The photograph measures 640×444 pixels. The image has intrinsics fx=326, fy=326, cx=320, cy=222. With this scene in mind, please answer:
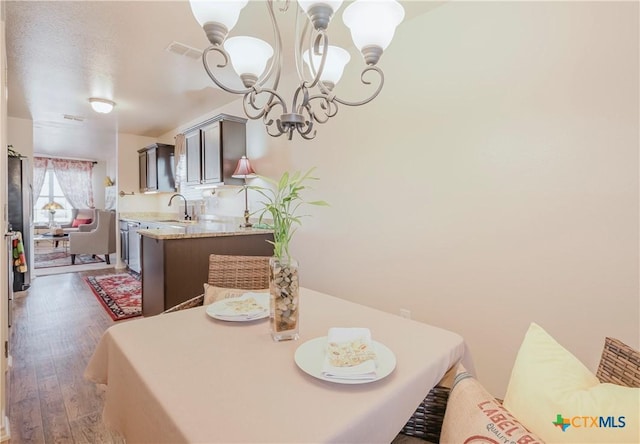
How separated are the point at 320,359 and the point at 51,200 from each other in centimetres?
1123

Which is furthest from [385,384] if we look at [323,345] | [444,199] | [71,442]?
[71,442]

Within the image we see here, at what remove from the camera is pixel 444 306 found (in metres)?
2.14

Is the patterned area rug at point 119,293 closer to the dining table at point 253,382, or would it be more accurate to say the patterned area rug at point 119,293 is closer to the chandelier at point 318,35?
the dining table at point 253,382

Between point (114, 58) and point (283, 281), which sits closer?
point (283, 281)

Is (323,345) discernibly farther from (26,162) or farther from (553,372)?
(26,162)

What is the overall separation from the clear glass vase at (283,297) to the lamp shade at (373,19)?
0.92 m

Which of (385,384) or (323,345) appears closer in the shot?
(385,384)

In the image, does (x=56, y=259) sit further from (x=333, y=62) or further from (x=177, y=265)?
(x=333, y=62)

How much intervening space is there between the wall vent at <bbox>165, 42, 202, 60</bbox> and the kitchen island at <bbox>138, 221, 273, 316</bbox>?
4.91ft

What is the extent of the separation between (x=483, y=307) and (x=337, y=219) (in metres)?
1.32

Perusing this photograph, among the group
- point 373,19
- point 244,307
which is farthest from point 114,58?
point 244,307

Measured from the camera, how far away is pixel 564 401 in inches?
26.9

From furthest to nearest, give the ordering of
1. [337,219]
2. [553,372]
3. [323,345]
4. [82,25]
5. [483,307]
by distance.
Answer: [337,219] → [82,25] → [483,307] → [323,345] → [553,372]

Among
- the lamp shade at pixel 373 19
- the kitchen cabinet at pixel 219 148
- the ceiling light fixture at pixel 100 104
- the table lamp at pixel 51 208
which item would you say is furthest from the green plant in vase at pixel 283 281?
the table lamp at pixel 51 208
